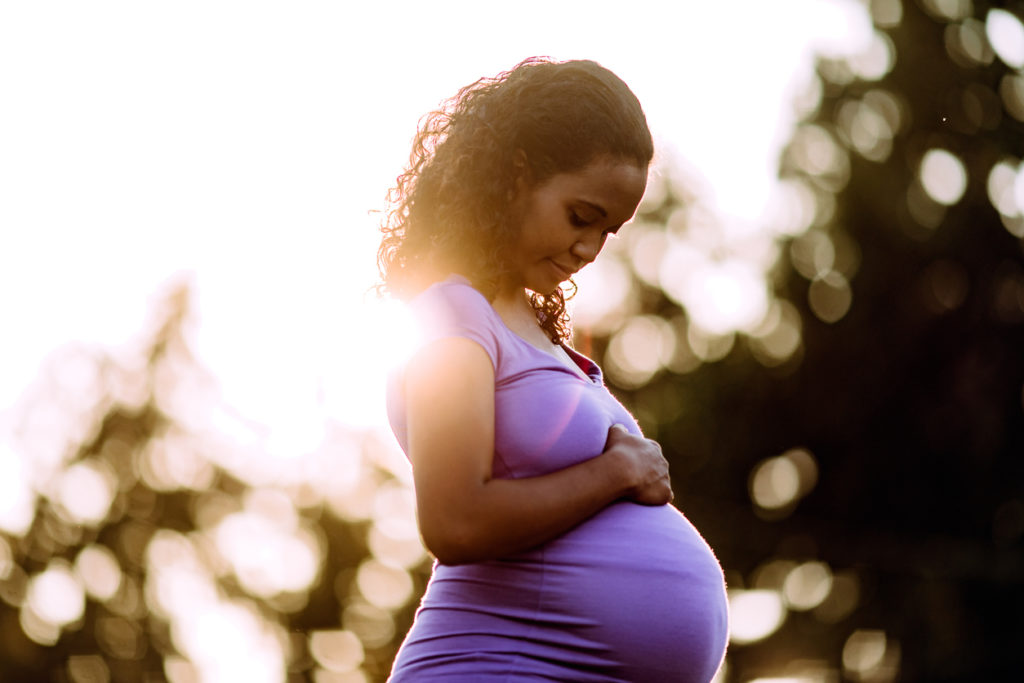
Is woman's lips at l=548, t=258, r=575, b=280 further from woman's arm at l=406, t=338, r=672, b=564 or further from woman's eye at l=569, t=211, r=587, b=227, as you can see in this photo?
woman's arm at l=406, t=338, r=672, b=564

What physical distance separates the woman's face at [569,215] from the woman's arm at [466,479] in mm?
289

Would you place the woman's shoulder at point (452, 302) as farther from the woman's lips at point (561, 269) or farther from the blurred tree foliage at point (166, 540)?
the blurred tree foliage at point (166, 540)

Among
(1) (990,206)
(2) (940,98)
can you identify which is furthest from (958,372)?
(2) (940,98)

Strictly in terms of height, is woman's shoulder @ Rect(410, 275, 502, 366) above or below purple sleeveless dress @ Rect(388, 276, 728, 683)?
above

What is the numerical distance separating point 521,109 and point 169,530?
101ft

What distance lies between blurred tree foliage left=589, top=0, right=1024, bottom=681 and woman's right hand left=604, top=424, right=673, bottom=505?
19413mm

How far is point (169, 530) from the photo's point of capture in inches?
1235

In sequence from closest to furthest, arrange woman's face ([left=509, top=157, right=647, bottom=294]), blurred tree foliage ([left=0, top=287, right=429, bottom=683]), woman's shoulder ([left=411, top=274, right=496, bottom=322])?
woman's shoulder ([left=411, top=274, right=496, bottom=322])
woman's face ([left=509, top=157, right=647, bottom=294])
blurred tree foliage ([left=0, top=287, right=429, bottom=683])

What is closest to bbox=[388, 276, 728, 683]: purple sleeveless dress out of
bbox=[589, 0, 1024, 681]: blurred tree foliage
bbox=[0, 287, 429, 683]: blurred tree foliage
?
bbox=[589, 0, 1024, 681]: blurred tree foliage

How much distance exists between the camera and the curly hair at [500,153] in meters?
2.13

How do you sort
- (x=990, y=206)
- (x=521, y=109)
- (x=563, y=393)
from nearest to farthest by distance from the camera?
(x=563, y=393) < (x=521, y=109) < (x=990, y=206)

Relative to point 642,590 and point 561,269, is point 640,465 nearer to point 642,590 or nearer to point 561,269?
point 642,590

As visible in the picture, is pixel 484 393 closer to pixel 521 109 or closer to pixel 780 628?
pixel 521 109

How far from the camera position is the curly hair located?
213 centimetres
